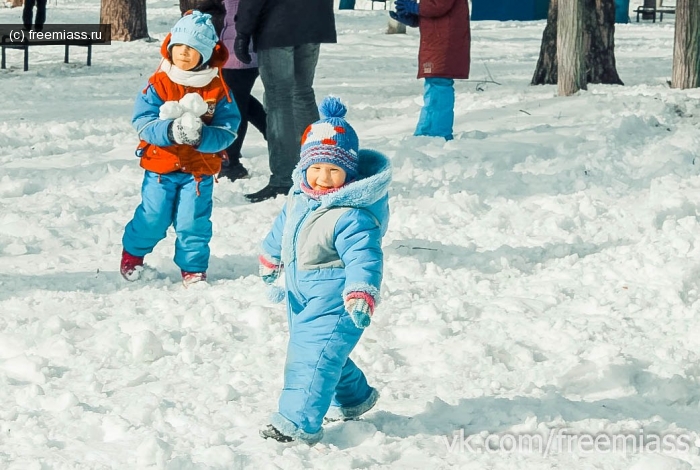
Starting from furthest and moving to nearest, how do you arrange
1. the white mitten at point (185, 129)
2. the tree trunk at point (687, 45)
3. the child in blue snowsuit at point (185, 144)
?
the tree trunk at point (687, 45) → the child in blue snowsuit at point (185, 144) → the white mitten at point (185, 129)

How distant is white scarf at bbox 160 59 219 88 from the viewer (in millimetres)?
6008

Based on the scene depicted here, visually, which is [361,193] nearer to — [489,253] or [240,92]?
[489,253]

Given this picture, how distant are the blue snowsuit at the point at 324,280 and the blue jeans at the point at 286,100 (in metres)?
3.72

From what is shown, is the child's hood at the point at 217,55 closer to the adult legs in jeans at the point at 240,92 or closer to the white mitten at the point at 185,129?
the white mitten at the point at 185,129

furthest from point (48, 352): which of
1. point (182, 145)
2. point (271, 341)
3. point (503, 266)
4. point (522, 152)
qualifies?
point (522, 152)

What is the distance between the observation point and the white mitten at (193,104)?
5.90m

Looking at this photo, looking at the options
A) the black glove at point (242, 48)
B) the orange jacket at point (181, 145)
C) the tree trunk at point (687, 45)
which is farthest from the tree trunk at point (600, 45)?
the orange jacket at point (181, 145)

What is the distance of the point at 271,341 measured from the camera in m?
5.18

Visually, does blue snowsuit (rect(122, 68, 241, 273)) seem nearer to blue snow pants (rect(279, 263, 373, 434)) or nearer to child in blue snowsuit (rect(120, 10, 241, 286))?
child in blue snowsuit (rect(120, 10, 241, 286))

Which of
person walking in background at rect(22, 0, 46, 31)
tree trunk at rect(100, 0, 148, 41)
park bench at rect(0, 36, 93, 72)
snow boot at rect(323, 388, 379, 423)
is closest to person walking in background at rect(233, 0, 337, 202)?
snow boot at rect(323, 388, 379, 423)

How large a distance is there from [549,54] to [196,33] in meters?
7.54

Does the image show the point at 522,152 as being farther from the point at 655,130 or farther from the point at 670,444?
the point at 670,444

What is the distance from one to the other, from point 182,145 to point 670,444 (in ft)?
10.3
